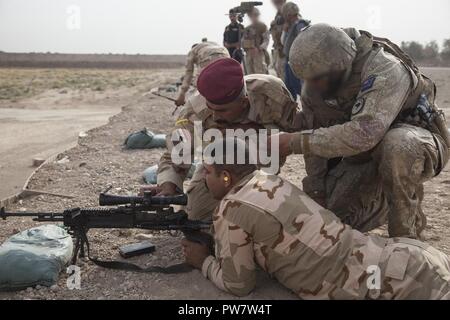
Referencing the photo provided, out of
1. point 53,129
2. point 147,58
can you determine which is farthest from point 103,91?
point 147,58

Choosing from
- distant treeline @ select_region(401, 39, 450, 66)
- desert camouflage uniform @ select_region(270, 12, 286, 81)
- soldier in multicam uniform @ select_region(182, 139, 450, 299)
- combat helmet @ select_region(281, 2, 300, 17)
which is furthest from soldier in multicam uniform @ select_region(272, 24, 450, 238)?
distant treeline @ select_region(401, 39, 450, 66)

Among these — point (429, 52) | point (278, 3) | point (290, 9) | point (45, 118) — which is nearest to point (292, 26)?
point (290, 9)

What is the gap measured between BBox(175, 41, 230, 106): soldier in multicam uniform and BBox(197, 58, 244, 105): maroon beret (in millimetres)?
3860

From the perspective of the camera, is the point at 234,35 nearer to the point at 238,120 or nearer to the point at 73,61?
the point at 238,120

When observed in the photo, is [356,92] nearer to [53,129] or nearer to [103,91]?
[53,129]

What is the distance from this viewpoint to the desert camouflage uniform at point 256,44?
34.8ft

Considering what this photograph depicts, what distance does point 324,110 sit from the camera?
362 centimetres

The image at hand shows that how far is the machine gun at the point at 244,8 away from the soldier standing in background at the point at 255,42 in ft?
0.28

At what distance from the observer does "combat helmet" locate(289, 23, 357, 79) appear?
3.08 metres

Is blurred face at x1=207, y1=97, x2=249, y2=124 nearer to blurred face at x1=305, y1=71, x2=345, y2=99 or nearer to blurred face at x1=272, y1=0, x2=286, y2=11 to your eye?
blurred face at x1=305, y1=71, x2=345, y2=99

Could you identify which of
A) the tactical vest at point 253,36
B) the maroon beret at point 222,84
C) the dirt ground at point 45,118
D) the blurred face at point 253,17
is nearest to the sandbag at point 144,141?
the dirt ground at point 45,118
